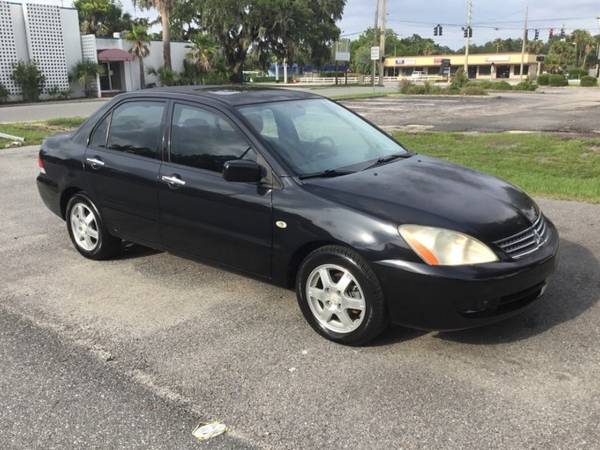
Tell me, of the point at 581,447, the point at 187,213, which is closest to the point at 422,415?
the point at 581,447

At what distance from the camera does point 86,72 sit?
41.2m

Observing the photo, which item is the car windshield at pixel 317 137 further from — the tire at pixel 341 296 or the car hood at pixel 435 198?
the tire at pixel 341 296

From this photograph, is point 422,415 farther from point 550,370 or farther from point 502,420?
point 550,370

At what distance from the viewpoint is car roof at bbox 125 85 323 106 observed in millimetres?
4520

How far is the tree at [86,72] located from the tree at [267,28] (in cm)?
1199

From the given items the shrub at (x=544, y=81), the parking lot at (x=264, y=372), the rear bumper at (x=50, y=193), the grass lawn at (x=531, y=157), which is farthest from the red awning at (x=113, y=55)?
the parking lot at (x=264, y=372)

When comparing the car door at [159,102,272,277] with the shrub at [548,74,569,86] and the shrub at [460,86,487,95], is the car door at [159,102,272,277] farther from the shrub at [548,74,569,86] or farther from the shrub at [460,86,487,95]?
the shrub at [548,74,569,86]

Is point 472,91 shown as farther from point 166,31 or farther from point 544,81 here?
point 544,81

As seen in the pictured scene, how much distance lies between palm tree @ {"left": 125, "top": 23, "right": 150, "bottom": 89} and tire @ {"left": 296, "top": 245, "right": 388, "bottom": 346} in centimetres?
4273

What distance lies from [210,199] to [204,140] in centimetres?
49

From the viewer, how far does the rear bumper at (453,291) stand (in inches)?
130

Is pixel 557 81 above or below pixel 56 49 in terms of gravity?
below

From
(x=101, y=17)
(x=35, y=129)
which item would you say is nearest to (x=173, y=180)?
(x=35, y=129)

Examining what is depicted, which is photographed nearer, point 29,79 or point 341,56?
point 29,79
